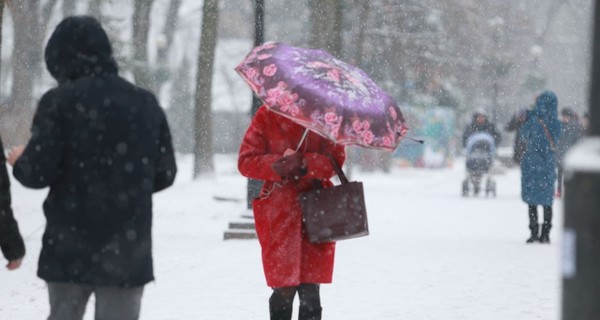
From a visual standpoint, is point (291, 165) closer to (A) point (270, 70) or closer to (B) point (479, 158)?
(A) point (270, 70)

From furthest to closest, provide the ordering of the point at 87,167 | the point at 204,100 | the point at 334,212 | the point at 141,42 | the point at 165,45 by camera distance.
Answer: the point at 165,45 → the point at 141,42 → the point at 204,100 → the point at 334,212 → the point at 87,167

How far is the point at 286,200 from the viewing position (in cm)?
570

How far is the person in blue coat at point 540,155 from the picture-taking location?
511 inches

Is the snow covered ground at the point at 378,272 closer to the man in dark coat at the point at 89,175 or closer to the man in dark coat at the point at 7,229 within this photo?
the man in dark coat at the point at 89,175

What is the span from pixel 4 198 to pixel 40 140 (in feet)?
1.51

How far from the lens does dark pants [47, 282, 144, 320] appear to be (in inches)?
161

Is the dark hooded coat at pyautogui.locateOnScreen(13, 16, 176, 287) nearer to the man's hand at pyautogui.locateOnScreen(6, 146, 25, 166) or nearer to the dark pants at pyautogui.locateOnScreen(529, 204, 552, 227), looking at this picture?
the man's hand at pyautogui.locateOnScreen(6, 146, 25, 166)

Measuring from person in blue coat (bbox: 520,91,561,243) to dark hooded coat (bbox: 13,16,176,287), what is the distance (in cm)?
945

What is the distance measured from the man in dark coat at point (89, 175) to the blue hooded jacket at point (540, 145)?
31.0 ft

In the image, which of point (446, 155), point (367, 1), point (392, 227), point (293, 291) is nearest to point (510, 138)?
point (446, 155)

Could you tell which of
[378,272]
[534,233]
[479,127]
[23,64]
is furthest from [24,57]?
[378,272]

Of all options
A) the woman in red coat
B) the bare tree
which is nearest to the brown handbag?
the woman in red coat

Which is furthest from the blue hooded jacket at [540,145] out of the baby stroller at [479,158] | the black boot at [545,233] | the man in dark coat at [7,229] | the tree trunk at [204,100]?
the tree trunk at [204,100]

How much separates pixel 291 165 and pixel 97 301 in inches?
65.6
